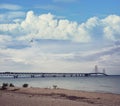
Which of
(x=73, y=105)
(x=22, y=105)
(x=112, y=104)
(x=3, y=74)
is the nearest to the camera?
(x=22, y=105)

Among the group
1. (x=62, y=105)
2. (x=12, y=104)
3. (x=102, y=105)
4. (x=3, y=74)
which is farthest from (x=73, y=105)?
(x=3, y=74)

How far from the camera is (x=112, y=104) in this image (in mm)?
24516

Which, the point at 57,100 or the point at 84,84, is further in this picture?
the point at 84,84

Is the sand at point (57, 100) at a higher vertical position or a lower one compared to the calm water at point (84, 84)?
lower

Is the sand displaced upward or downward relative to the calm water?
downward

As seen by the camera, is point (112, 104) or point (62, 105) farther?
point (112, 104)

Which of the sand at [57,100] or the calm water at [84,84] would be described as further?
the calm water at [84,84]

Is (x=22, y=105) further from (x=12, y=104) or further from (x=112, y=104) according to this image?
(x=112, y=104)

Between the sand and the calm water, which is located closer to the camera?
the sand

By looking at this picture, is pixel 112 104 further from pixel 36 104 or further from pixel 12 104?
pixel 12 104

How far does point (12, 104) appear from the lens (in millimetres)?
21453

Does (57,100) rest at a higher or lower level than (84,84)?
lower

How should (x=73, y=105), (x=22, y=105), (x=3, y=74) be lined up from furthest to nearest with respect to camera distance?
(x=3, y=74), (x=73, y=105), (x=22, y=105)

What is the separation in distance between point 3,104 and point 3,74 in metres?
171
